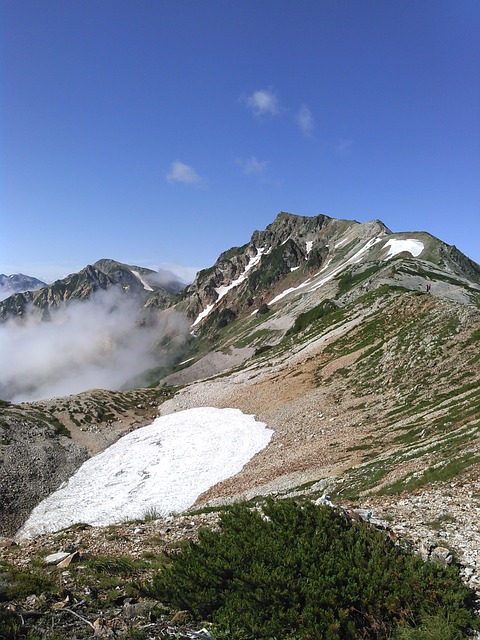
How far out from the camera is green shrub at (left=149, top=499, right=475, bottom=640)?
8562mm

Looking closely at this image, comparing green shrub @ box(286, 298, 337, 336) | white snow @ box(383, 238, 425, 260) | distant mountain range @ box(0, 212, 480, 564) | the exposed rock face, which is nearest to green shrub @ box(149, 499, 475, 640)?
distant mountain range @ box(0, 212, 480, 564)

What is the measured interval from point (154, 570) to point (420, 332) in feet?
169

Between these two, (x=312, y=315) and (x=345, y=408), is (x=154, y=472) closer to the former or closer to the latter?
(x=345, y=408)

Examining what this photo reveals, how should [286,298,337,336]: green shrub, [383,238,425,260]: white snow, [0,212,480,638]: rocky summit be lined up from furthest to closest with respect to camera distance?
1. [383,238,425,260]: white snow
2. [286,298,337,336]: green shrub
3. [0,212,480,638]: rocky summit

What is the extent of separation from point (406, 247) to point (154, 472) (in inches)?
5392

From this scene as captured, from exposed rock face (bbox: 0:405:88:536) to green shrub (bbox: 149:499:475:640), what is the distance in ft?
120

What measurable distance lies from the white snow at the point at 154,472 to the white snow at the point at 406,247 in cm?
10962

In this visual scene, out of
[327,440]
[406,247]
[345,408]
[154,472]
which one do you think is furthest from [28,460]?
[406,247]

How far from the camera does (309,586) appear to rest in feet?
30.1

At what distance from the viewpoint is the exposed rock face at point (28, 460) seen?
41.2 meters

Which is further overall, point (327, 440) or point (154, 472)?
point (154, 472)

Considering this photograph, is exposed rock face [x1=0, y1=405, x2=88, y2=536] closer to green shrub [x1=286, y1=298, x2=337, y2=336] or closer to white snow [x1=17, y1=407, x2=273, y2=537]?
white snow [x1=17, y1=407, x2=273, y2=537]

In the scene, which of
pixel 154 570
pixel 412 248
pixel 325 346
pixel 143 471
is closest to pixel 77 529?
pixel 154 570

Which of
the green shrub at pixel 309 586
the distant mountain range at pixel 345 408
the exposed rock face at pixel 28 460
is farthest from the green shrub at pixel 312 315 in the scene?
the green shrub at pixel 309 586
